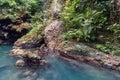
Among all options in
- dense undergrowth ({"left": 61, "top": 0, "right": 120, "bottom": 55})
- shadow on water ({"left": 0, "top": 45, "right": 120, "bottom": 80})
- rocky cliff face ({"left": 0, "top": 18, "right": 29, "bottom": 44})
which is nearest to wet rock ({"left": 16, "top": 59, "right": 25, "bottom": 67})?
shadow on water ({"left": 0, "top": 45, "right": 120, "bottom": 80})

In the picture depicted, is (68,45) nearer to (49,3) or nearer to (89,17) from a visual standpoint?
(89,17)

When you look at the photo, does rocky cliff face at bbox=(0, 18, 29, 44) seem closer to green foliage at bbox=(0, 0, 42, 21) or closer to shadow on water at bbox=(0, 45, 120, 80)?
green foliage at bbox=(0, 0, 42, 21)

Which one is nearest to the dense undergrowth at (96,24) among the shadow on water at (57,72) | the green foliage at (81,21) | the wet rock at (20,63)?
the green foliage at (81,21)

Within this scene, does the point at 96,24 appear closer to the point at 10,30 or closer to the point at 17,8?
the point at 10,30

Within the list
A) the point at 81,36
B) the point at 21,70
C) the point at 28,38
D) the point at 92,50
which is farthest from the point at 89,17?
the point at 21,70

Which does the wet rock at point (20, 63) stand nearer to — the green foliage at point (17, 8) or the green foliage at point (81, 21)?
the green foliage at point (81, 21)

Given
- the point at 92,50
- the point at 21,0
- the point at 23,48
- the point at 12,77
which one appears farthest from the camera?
the point at 21,0
